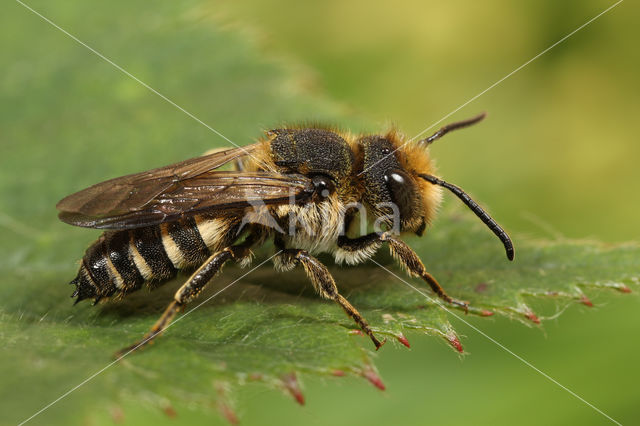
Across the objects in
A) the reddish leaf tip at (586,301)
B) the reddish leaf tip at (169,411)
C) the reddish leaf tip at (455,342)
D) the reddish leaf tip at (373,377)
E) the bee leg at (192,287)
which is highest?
the bee leg at (192,287)

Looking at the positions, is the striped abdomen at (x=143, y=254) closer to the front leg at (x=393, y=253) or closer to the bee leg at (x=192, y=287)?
the bee leg at (x=192, y=287)

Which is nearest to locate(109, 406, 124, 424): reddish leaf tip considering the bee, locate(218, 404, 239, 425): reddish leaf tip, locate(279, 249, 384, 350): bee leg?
locate(218, 404, 239, 425): reddish leaf tip

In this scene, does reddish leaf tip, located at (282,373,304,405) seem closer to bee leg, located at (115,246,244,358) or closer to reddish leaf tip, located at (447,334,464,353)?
bee leg, located at (115,246,244,358)

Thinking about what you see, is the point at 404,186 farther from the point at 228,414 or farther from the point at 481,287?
the point at 228,414

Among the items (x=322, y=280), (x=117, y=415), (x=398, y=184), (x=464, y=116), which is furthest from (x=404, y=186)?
(x=464, y=116)

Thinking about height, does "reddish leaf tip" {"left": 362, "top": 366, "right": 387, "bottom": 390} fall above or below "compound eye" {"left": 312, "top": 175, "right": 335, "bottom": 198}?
below

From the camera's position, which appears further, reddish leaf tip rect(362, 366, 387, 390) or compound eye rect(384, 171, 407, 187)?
compound eye rect(384, 171, 407, 187)

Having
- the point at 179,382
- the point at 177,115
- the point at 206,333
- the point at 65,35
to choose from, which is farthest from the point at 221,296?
the point at 65,35

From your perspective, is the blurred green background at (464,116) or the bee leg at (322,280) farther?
the blurred green background at (464,116)

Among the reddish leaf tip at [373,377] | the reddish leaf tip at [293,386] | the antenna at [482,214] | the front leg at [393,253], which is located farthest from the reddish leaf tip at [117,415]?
the antenna at [482,214]
